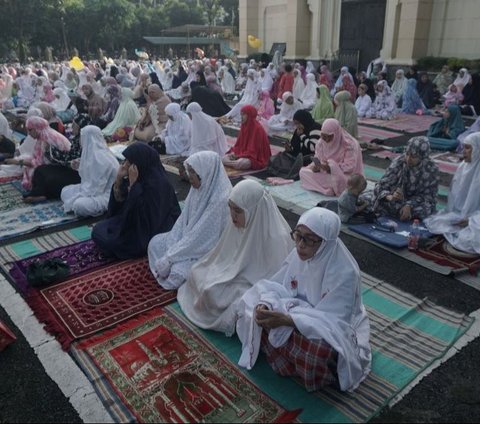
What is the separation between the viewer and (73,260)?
3.92 m

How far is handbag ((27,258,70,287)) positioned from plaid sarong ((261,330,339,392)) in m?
1.97

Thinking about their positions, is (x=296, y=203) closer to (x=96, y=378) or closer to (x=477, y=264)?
(x=477, y=264)

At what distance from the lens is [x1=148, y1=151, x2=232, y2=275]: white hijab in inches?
136

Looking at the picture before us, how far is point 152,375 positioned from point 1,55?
31.7m

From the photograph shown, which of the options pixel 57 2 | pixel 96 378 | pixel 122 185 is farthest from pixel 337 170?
pixel 57 2

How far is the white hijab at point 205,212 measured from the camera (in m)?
3.44

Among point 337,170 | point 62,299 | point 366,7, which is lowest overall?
point 62,299

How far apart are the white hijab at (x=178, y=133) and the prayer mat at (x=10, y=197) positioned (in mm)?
Result: 2618

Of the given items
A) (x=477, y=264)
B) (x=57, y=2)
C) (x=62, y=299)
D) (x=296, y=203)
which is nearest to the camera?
(x=62, y=299)

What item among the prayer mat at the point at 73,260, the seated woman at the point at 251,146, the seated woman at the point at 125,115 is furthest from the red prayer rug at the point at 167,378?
the seated woman at the point at 125,115

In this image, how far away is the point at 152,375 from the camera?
8.36ft

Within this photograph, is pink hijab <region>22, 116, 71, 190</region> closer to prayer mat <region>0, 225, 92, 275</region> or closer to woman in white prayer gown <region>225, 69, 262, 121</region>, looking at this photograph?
prayer mat <region>0, 225, 92, 275</region>

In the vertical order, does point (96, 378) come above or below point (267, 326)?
below

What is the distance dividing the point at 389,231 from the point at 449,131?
4342 millimetres
